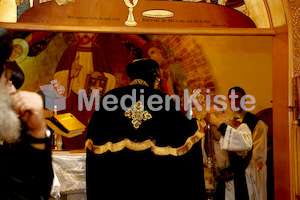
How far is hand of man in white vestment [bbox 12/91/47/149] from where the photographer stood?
119cm

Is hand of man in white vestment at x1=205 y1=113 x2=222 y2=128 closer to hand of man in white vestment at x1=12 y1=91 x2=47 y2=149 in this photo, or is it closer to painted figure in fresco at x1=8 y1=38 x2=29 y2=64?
painted figure in fresco at x1=8 y1=38 x2=29 y2=64

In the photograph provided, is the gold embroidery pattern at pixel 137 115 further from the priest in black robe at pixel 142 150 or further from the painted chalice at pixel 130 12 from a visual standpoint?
the painted chalice at pixel 130 12

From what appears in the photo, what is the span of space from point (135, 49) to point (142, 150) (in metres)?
2.69

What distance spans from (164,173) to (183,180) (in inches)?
5.9

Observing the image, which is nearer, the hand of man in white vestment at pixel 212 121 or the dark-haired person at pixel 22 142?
the dark-haired person at pixel 22 142

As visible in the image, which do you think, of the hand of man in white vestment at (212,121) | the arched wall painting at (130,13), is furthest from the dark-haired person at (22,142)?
the arched wall painting at (130,13)

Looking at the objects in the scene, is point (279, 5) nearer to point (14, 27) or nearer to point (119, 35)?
point (119, 35)

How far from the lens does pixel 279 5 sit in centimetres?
520

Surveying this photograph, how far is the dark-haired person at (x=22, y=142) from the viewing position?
46.2 inches

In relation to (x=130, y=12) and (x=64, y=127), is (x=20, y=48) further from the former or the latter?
(x=130, y=12)

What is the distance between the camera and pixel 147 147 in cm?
287

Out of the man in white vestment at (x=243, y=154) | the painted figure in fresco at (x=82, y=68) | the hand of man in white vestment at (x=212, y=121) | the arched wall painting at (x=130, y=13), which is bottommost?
the man in white vestment at (x=243, y=154)

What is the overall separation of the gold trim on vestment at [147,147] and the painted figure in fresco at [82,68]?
2.26 meters

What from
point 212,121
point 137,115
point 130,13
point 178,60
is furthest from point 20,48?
point 137,115
